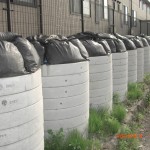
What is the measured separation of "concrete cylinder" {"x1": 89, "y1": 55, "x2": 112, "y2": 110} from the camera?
6.03m

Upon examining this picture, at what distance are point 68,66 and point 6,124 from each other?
159cm

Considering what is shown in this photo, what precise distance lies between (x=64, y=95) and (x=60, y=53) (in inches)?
22.1

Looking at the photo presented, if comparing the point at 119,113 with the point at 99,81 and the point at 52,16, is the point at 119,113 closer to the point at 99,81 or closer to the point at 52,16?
the point at 99,81

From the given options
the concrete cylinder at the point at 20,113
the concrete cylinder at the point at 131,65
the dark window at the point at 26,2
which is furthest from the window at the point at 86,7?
the concrete cylinder at the point at 20,113

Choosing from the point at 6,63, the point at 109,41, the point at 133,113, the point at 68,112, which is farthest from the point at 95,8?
the point at 6,63

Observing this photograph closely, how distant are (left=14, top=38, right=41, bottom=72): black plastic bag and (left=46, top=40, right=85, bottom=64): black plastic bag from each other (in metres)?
0.71

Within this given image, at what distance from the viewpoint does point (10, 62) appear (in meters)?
3.19

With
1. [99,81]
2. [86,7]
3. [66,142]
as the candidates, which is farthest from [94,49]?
[86,7]

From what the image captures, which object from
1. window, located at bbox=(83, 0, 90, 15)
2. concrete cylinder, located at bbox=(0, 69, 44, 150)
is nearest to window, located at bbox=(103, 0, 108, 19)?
window, located at bbox=(83, 0, 90, 15)

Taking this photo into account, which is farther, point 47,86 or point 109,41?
point 109,41

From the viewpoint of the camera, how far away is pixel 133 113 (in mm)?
7070

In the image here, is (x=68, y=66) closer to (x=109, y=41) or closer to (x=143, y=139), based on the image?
(x=143, y=139)

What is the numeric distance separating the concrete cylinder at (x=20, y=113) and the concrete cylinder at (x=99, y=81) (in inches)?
102

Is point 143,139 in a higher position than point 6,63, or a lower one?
lower
